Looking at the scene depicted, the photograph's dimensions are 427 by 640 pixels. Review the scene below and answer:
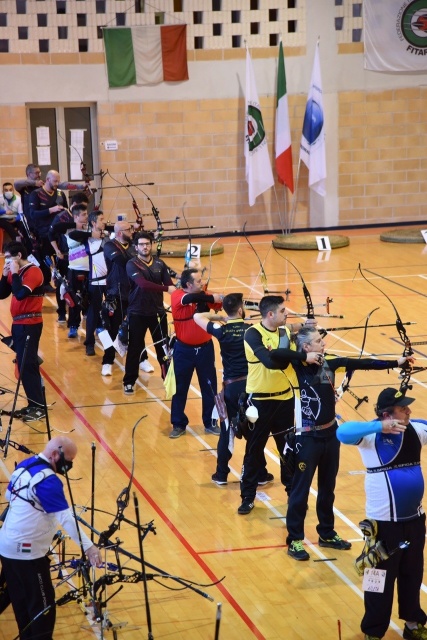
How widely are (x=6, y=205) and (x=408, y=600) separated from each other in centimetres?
1383

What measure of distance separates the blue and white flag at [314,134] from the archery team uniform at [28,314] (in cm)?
1242

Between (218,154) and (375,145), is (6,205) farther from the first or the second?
(375,145)

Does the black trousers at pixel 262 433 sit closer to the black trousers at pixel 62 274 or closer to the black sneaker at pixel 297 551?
the black sneaker at pixel 297 551

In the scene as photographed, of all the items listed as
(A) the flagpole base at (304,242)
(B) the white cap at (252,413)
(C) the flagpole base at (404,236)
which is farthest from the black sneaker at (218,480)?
(C) the flagpole base at (404,236)

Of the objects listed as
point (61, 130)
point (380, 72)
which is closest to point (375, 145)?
point (380, 72)

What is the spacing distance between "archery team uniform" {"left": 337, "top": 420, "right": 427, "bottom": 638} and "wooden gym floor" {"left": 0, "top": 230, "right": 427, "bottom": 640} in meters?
0.28

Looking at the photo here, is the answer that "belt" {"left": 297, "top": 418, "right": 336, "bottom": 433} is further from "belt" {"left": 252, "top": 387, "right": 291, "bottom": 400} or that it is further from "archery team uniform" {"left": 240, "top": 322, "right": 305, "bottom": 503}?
"belt" {"left": 252, "top": 387, "right": 291, "bottom": 400}

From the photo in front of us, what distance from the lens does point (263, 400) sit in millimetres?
7992

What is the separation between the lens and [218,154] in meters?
21.9

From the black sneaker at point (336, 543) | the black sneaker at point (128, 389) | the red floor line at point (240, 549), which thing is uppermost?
the black sneaker at point (128, 389)

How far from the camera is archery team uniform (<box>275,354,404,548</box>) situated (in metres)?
7.19

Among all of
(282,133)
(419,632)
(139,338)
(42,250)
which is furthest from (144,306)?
(282,133)

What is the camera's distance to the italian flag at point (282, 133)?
21406mm

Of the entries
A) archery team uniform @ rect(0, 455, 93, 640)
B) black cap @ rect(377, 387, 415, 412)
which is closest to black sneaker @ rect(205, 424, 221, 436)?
black cap @ rect(377, 387, 415, 412)
